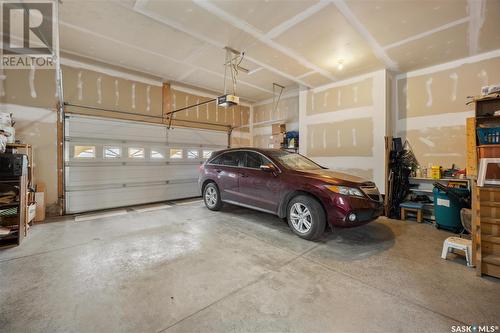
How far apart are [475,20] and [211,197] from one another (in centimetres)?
572

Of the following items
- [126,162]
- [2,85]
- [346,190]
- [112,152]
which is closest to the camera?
[346,190]

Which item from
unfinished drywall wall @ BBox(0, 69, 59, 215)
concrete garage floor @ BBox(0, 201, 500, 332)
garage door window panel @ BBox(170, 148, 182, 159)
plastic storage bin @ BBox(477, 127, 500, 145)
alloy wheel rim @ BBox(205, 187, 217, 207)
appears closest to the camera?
concrete garage floor @ BBox(0, 201, 500, 332)

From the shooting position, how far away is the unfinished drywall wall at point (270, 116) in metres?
7.43

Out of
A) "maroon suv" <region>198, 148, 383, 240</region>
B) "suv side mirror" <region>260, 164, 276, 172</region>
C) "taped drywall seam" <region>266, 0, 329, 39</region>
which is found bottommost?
"maroon suv" <region>198, 148, 383, 240</region>

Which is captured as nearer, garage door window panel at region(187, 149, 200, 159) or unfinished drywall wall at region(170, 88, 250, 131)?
unfinished drywall wall at region(170, 88, 250, 131)

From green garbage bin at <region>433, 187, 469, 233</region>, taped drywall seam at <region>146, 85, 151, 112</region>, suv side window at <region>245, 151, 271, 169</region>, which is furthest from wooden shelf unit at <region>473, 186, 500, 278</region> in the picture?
taped drywall seam at <region>146, 85, 151, 112</region>

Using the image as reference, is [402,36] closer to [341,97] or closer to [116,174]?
[341,97]

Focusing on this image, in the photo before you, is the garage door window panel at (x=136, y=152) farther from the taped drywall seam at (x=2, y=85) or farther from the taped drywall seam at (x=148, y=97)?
the taped drywall seam at (x=2, y=85)

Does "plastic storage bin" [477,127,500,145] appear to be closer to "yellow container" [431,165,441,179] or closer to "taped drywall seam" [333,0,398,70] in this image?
"yellow container" [431,165,441,179]

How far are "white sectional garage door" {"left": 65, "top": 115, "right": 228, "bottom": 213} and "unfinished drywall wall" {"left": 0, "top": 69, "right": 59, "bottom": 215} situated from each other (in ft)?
0.88

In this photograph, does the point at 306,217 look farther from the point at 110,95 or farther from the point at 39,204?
the point at 110,95

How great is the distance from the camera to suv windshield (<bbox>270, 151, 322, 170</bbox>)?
3.92 metres

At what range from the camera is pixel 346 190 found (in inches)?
124

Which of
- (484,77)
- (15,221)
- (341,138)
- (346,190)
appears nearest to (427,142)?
(484,77)
